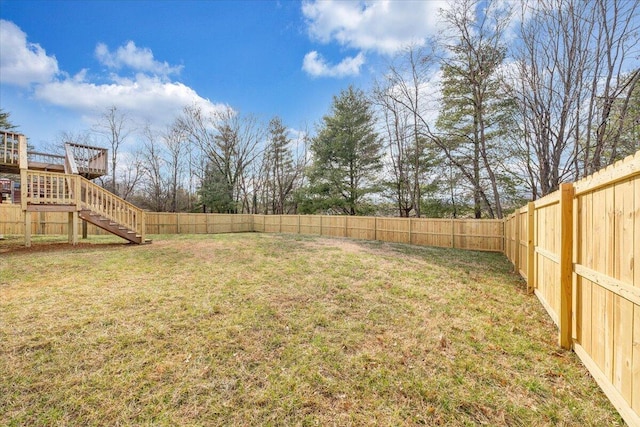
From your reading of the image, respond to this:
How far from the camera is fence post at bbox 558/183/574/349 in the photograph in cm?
266

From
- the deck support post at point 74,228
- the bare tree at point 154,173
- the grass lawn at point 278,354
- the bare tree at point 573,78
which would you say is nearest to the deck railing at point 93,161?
the deck support post at point 74,228

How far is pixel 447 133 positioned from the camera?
13945 millimetres

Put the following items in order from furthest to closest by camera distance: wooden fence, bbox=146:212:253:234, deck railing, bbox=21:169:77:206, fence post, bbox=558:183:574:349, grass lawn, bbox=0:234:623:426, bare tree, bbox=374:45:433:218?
wooden fence, bbox=146:212:253:234, bare tree, bbox=374:45:433:218, deck railing, bbox=21:169:77:206, fence post, bbox=558:183:574:349, grass lawn, bbox=0:234:623:426

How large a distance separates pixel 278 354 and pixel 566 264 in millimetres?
3129

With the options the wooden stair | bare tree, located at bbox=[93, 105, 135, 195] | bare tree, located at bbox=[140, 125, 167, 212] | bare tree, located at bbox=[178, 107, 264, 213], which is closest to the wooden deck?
the wooden stair

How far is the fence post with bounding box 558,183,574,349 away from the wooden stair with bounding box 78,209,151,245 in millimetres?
10495

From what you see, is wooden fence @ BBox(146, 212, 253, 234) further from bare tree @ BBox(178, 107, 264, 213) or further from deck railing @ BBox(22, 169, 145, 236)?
deck railing @ BBox(22, 169, 145, 236)

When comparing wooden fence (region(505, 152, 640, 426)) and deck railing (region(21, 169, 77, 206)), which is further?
deck railing (region(21, 169, 77, 206))

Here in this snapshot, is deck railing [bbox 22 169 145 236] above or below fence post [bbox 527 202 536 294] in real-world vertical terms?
above

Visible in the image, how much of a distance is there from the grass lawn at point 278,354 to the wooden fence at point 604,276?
0.25 meters

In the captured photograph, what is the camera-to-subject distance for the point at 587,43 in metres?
6.71

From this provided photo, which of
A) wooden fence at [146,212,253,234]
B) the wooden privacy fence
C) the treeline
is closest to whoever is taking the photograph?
the treeline

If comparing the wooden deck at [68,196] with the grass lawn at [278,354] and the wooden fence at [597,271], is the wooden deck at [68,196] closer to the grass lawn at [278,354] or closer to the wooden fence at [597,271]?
the grass lawn at [278,354]

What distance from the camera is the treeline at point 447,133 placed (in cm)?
682
